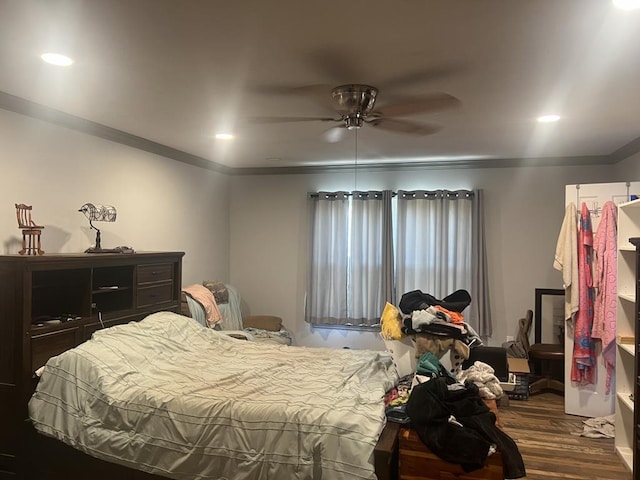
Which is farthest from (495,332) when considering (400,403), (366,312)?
(400,403)

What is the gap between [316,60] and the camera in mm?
2346

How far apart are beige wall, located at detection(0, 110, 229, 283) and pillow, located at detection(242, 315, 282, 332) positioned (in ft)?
2.53

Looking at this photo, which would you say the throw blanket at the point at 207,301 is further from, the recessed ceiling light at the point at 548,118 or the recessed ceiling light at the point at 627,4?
the recessed ceiling light at the point at 627,4

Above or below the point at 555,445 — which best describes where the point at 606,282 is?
above

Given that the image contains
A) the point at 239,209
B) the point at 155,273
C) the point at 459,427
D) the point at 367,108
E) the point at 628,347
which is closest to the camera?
the point at 459,427

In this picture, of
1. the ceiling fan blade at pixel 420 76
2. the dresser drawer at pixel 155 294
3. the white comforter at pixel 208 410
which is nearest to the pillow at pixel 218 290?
the dresser drawer at pixel 155 294

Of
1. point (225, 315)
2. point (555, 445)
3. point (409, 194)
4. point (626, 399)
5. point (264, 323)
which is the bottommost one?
point (555, 445)

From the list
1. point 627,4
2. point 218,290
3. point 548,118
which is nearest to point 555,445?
point 548,118

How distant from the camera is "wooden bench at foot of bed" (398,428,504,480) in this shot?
2004mm

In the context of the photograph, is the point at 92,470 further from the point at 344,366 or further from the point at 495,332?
the point at 495,332

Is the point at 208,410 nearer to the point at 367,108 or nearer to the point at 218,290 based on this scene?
the point at 367,108

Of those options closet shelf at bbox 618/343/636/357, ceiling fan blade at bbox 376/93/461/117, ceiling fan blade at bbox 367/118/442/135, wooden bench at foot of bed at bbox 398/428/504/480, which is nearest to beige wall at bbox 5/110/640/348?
ceiling fan blade at bbox 367/118/442/135

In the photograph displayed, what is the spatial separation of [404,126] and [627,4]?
203 cm

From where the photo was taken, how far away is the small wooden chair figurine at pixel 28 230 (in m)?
2.97
